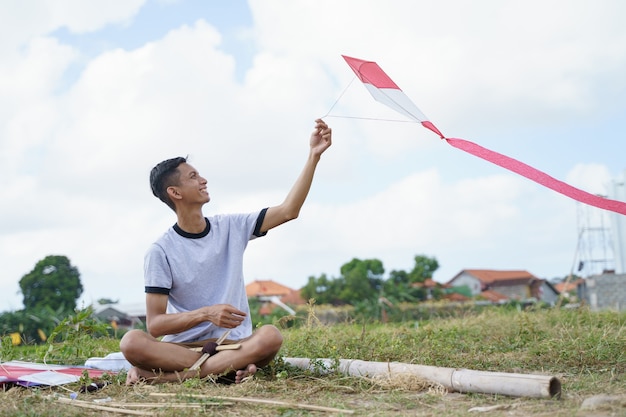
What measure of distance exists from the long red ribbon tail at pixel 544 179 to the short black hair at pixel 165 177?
1784mm

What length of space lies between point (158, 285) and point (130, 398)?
70 centimetres

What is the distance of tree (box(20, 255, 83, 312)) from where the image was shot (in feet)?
55.7

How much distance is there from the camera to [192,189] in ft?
14.1

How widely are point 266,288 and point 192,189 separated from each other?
22780 mm

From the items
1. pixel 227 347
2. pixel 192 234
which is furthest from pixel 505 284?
pixel 227 347

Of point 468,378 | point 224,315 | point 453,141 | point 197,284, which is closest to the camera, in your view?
point 468,378

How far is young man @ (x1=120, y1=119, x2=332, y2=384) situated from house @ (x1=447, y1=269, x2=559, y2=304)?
76.9 feet

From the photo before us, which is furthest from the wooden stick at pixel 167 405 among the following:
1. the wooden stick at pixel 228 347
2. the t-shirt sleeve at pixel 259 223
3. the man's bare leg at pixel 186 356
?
the t-shirt sleeve at pixel 259 223

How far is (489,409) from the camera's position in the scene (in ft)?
10.4

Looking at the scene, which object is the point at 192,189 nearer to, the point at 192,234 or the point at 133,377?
the point at 192,234

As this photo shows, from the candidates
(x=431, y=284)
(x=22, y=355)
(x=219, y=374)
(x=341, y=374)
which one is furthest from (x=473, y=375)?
(x=431, y=284)

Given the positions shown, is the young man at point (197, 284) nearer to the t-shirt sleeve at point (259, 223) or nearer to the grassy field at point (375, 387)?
the t-shirt sleeve at point (259, 223)

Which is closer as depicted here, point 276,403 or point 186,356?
point 276,403

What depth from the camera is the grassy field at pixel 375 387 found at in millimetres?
3250
